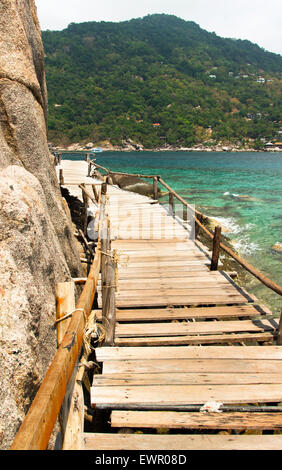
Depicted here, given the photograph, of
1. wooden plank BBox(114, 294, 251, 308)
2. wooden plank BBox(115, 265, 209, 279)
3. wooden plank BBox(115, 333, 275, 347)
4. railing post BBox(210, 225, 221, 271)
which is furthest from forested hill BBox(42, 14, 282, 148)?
wooden plank BBox(115, 333, 275, 347)

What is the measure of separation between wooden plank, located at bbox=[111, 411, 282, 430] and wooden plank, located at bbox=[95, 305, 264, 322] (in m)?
1.85

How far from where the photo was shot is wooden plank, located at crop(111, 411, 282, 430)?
2.84 meters

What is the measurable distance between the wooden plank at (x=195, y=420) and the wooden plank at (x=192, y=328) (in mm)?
1437

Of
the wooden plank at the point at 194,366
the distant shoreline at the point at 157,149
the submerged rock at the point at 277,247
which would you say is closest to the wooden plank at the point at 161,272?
the wooden plank at the point at 194,366

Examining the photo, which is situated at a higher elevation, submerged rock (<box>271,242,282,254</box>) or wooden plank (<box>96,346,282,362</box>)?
wooden plank (<box>96,346,282,362</box>)

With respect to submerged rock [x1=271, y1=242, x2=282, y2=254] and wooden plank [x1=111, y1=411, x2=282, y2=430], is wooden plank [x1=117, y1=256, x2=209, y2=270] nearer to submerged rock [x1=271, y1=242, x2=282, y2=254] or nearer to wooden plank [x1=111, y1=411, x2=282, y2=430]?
wooden plank [x1=111, y1=411, x2=282, y2=430]

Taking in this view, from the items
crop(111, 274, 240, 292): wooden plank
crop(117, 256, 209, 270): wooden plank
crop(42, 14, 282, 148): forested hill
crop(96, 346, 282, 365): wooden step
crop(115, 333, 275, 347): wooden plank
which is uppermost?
crop(42, 14, 282, 148): forested hill

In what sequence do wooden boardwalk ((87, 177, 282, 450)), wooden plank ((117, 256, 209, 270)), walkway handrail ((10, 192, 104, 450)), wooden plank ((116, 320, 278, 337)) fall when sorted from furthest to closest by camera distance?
wooden plank ((117, 256, 209, 270)) → wooden plank ((116, 320, 278, 337)) → wooden boardwalk ((87, 177, 282, 450)) → walkway handrail ((10, 192, 104, 450))

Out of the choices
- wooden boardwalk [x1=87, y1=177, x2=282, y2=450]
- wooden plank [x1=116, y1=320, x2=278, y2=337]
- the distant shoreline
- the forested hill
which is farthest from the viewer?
the forested hill

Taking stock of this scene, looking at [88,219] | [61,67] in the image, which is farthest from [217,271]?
[61,67]

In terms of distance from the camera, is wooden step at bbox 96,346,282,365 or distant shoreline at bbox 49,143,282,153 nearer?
wooden step at bbox 96,346,282,365

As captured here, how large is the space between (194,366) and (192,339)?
63 centimetres

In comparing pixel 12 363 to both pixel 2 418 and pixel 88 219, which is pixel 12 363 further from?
pixel 88 219

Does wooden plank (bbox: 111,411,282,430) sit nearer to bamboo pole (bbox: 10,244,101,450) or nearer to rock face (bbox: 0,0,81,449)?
rock face (bbox: 0,0,81,449)
